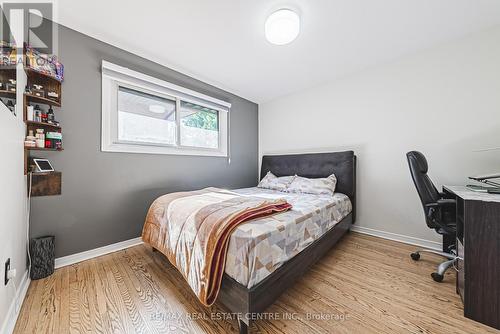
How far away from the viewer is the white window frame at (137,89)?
6.69ft

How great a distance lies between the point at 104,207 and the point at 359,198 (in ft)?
11.2

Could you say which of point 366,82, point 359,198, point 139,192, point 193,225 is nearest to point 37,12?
point 139,192

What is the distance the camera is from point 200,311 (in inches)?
48.4

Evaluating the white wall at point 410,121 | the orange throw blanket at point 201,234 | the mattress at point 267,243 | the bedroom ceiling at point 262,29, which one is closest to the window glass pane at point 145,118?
the bedroom ceiling at point 262,29

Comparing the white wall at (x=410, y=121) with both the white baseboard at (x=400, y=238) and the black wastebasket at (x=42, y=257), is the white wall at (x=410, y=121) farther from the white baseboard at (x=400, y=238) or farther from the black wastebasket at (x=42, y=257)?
the black wastebasket at (x=42, y=257)

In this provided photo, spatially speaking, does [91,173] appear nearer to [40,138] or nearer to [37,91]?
[40,138]

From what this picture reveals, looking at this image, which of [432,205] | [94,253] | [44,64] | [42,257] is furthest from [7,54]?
[432,205]

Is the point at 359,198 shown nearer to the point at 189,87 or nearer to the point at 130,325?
the point at 130,325

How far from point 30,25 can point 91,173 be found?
1.46 m

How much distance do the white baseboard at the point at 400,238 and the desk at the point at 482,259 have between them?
120 cm

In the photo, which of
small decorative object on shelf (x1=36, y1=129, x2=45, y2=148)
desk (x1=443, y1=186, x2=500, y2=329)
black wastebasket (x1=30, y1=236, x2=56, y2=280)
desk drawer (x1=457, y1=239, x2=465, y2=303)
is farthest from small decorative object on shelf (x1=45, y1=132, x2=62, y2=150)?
desk drawer (x1=457, y1=239, x2=465, y2=303)

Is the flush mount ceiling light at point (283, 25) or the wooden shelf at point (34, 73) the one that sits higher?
the flush mount ceiling light at point (283, 25)

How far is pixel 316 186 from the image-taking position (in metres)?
2.61

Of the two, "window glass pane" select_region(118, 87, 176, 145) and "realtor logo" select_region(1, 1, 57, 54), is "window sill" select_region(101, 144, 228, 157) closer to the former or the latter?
"window glass pane" select_region(118, 87, 176, 145)
